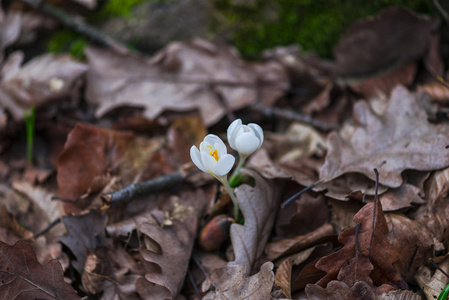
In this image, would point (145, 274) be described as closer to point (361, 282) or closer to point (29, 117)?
point (361, 282)

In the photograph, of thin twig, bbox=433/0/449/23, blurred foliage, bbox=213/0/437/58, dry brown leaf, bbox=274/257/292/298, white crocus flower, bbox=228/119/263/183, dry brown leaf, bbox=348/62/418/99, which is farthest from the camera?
blurred foliage, bbox=213/0/437/58

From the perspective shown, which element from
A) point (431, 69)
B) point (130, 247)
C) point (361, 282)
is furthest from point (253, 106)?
point (361, 282)

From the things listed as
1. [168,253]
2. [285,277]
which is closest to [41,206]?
[168,253]

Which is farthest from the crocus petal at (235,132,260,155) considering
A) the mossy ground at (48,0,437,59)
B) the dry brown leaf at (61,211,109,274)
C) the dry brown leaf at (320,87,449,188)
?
the mossy ground at (48,0,437,59)

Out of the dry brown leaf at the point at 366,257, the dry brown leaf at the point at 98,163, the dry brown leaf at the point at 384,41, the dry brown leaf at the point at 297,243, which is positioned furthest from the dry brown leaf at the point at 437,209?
the dry brown leaf at the point at 98,163

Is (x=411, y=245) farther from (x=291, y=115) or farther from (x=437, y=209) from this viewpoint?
(x=291, y=115)

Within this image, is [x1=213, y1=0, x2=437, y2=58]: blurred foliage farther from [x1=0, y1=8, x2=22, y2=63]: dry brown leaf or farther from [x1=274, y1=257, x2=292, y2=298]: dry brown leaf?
[x1=274, y1=257, x2=292, y2=298]: dry brown leaf

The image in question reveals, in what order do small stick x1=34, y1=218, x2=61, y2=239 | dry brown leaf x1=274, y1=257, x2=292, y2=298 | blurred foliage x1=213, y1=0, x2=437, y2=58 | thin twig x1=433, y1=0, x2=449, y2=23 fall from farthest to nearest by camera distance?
blurred foliage x1=213, y1=0, x2=437, y2=58
thin twig x1=433, y1=0, x2=449, y2=23
small stick x1=34, y1=218, x2=61, y2=239
dry brown leaf x1=274, y1=257, x2=292, y2=298
